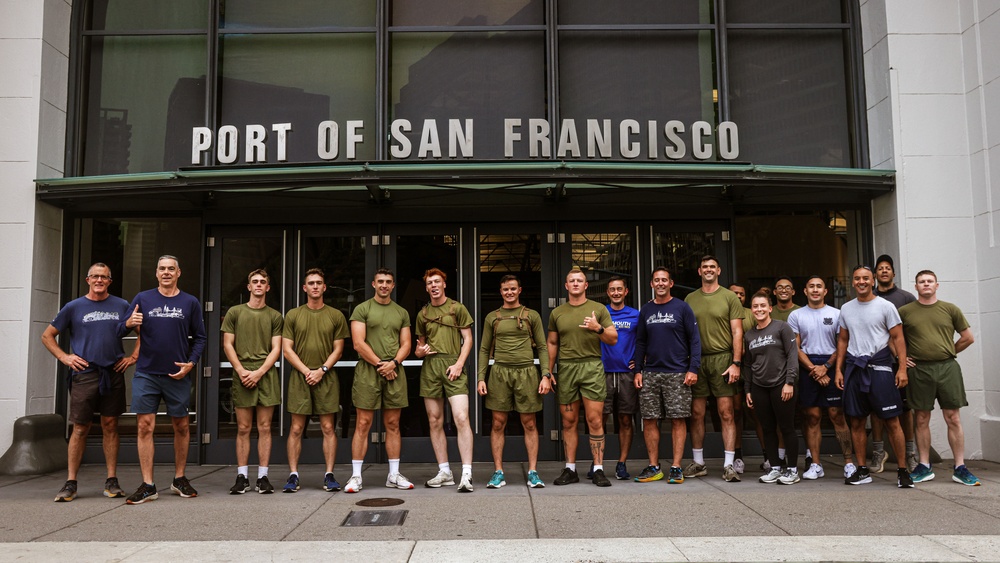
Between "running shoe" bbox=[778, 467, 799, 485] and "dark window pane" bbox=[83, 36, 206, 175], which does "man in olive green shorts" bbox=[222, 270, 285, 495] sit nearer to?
"dark window pane" bbox=[83, 36, 206, 175]

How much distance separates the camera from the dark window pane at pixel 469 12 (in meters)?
9.95

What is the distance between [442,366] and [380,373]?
1.94ft

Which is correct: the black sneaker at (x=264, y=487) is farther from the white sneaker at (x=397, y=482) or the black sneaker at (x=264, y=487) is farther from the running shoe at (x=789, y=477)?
the running shoe at (x=789, y=477)

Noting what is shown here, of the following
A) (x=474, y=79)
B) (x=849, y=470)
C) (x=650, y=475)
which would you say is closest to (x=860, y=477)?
(x=849, y=470)

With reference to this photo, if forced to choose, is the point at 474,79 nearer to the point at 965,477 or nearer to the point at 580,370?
the point at 580,370

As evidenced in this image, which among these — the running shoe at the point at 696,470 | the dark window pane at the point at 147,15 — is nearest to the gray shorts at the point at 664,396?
the running shoe at the point at 696,470

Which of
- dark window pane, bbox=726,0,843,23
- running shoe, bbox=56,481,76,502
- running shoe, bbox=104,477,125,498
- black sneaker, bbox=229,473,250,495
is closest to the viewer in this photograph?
running shoe, bbox=56,481,76,502

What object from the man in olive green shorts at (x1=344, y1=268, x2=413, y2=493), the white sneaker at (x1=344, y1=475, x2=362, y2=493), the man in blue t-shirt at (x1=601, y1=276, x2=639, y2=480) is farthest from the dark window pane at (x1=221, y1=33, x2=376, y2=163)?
the white sneaker at (x1=344, y1=475, x2=362, y2=493)

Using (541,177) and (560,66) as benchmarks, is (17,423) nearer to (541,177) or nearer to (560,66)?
(541,177)

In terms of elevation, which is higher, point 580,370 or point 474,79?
point 474,79

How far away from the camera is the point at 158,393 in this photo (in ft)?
23.6

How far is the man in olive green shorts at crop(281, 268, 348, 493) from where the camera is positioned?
7547 millimetres

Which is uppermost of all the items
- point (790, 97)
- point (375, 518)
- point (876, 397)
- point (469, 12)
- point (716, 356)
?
point (469, 12)

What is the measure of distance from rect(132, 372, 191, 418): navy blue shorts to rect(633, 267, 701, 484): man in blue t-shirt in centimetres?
428
